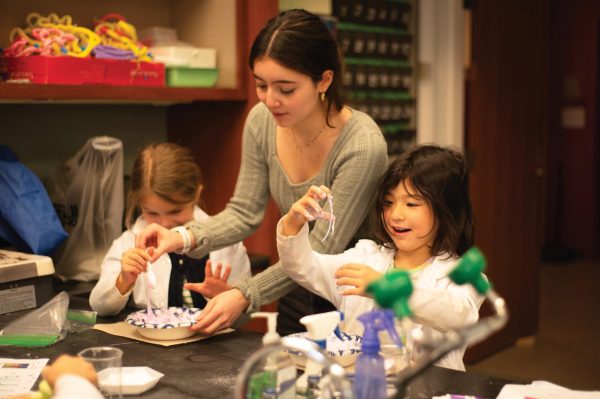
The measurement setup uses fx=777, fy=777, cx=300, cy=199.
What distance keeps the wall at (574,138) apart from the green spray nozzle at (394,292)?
6130 mm

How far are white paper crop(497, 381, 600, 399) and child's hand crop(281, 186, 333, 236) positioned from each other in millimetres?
522

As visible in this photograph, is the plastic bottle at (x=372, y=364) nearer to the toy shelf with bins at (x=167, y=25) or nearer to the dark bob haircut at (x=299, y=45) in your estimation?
the dark bob haircut at (x=299, y=45)

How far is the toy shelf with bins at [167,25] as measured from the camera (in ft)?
7.89

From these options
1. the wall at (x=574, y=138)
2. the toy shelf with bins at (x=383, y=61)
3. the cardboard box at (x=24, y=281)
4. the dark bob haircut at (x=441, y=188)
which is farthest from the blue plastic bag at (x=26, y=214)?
the wall at (x=574, y=138)

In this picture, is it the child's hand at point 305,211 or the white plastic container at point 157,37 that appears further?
the white plastic container at point 157,37

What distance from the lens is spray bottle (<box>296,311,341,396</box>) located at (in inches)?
52.7

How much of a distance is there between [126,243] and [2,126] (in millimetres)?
765

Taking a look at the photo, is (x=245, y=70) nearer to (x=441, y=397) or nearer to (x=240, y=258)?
(x=240, y=258)

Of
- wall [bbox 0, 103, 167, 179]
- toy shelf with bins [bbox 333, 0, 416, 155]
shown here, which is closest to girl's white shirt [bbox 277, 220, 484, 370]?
wall [bbox 0, 103, 167, 179]

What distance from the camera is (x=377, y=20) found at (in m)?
3.70

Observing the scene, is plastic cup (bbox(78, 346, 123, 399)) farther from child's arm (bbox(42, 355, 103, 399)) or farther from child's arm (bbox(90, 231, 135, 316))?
child's arm (bbox(90, 231, 135, 316))

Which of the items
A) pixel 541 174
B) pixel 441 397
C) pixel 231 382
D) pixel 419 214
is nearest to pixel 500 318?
pixel 441 397

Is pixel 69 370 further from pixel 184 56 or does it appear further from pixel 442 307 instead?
pixel 184 56

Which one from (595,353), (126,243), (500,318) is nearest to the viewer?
(500,318)
